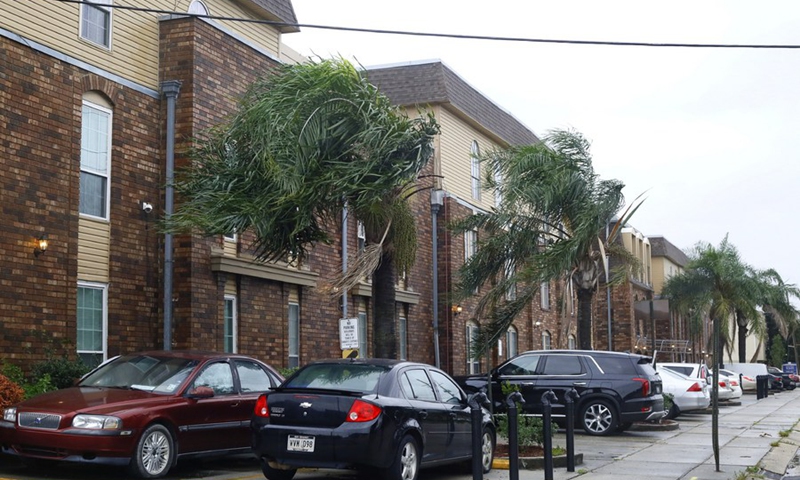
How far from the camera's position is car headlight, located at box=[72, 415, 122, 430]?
10.8 m

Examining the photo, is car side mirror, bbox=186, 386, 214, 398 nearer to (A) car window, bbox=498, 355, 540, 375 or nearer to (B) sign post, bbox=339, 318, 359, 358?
(B) sign post, bbox=339, 318, 359, 358

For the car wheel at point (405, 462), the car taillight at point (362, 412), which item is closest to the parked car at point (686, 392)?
the car wheel at point (405, 462)

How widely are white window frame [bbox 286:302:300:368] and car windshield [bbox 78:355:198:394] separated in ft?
32.4

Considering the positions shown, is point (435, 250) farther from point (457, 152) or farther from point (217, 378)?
point (217, 378)

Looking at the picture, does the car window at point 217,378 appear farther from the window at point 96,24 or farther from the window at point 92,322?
the window at point 96,24

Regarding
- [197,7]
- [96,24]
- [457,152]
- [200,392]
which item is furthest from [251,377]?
[457,152]

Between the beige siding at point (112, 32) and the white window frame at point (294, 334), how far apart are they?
6221mm

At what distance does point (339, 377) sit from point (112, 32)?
995cm

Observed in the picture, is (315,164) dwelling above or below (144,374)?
above

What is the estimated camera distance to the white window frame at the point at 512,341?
37.2 meters

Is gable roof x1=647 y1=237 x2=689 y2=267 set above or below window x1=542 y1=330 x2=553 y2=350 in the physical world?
above

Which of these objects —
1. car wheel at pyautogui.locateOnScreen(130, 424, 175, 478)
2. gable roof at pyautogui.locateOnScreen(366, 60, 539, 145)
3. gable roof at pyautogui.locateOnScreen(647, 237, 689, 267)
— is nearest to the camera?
car wheel at pyautogui.locateOnScreen(130, 424, 175, 478)

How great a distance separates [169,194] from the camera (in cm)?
1845

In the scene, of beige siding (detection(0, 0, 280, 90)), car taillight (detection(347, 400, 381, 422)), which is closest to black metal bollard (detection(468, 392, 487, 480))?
car taillight (detection(347, 400, 381, 422))
